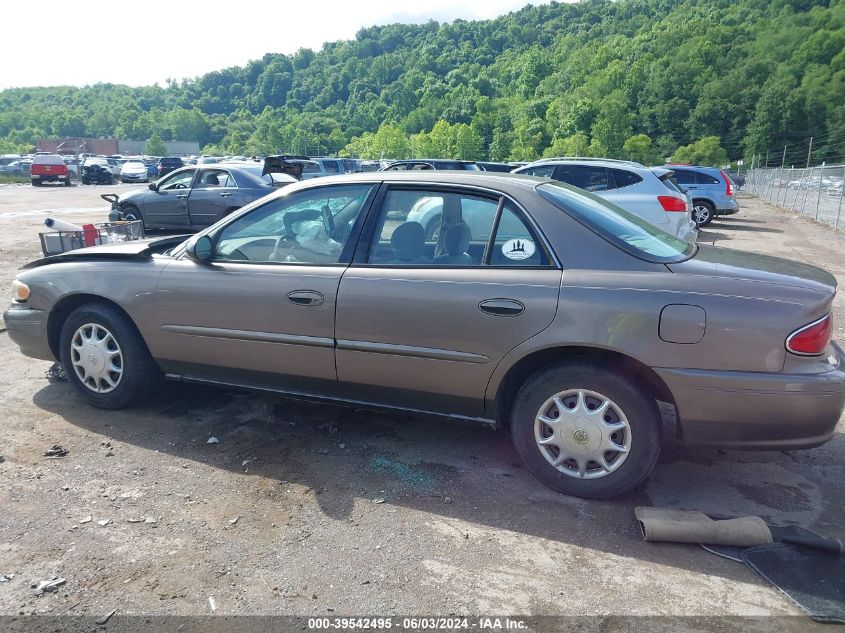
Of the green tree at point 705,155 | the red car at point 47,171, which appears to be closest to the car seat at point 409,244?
the red car at point 47,171

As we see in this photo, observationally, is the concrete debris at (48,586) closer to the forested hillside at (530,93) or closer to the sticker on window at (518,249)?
the sticker on window at (518,249)

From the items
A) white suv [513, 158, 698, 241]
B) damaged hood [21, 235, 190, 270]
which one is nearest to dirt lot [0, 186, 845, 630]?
damaged hood [21, 235, 190, 270]

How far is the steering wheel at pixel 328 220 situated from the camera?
3891 mm

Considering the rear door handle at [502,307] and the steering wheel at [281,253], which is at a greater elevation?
the steering wheel at [281,253]

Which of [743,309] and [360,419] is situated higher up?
[743,309]

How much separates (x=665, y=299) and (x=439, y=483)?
1.56 meters

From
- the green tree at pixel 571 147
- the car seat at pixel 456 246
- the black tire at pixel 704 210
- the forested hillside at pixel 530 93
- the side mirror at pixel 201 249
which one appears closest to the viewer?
the car seat at pixel 456 246

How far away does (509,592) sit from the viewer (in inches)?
105

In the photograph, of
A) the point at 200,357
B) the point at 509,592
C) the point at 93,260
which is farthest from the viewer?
the point at 93,260

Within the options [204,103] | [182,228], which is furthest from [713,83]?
[204,103]

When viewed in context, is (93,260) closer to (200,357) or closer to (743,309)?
(200,357)

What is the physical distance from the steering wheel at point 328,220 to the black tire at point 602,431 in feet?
4.94

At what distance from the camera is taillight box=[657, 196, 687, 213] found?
9.62 m

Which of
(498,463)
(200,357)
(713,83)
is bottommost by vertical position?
(498,463)
